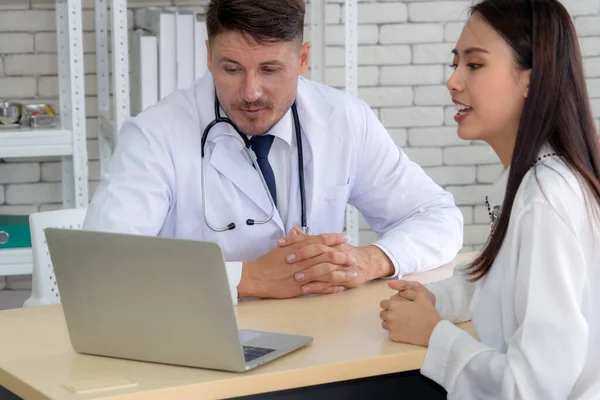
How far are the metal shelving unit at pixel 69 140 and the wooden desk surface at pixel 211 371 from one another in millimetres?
1042

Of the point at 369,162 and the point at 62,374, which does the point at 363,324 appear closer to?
the point at 62,374

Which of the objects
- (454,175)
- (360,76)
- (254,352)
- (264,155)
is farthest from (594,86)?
(254,352)

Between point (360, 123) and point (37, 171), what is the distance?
1.33 meters

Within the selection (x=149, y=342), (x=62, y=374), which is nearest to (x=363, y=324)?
(x=149, y=342)

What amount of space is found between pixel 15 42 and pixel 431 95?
4.63ft

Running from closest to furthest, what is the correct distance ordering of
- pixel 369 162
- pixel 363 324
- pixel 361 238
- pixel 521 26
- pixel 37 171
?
1. pixel 521 26
2. pixel 363 324
3. pixel 369 162
4. pixel 37 171
5. pixel 361 238

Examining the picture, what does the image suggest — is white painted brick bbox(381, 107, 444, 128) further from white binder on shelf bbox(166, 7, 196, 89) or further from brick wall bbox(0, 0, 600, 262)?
white binder on shelf bbox(166, 7, 196, 89)

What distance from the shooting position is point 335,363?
1523mm

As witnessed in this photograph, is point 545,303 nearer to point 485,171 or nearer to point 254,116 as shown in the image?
point 254,116

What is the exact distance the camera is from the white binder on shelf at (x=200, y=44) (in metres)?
2.88

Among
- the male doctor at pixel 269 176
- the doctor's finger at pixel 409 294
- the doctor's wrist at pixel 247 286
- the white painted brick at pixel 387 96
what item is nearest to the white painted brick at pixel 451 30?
the white painted brick at pixel 387 96

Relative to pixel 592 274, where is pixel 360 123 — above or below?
above

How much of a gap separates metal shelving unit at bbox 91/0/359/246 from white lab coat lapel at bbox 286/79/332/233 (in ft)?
2.25

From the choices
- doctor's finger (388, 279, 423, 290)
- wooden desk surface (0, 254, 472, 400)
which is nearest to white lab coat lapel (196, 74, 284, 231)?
wooden desk surface (0, 254, 472, 400)
